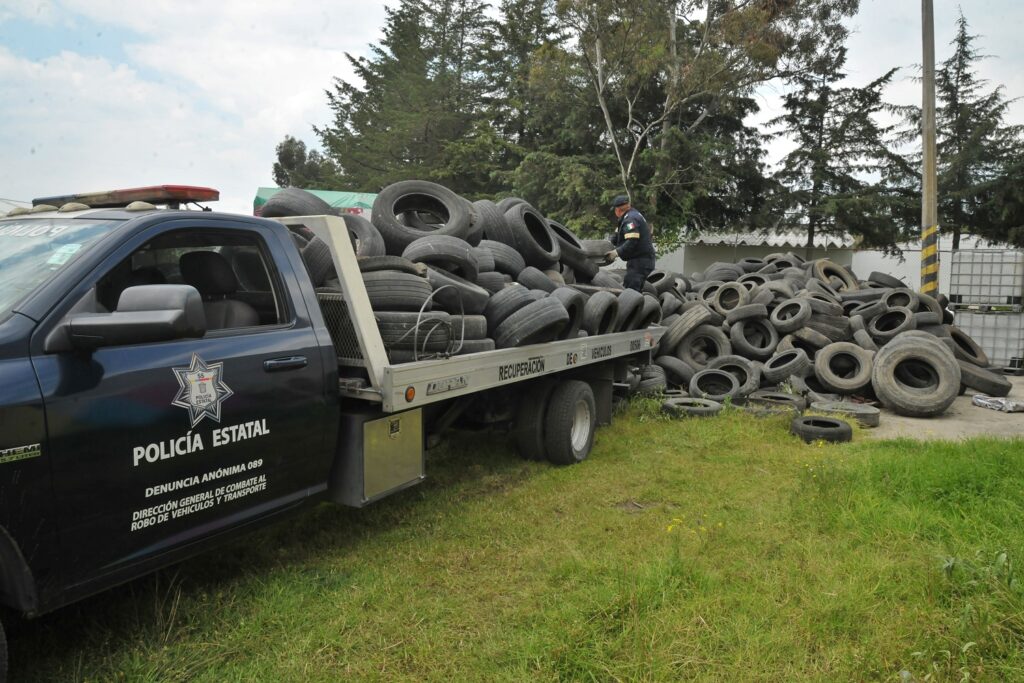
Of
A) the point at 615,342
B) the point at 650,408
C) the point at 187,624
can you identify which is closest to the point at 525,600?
the point at 187,624

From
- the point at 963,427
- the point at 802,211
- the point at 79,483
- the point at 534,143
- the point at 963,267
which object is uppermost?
the point at 534,143

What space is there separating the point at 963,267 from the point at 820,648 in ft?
38.1

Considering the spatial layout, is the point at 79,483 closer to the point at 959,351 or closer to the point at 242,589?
the point at 242,589

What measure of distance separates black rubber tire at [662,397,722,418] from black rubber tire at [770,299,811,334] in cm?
233

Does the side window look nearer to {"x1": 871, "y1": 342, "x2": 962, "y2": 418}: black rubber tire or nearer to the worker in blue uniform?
the worker in blue uniform

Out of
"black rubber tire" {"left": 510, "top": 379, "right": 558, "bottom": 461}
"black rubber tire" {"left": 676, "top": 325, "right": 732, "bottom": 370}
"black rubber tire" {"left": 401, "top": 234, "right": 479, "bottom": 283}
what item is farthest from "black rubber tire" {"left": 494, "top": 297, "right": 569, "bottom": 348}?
"black rubber tire" {"left": 676, "top": 325, "right": 732, "bottom": 370}

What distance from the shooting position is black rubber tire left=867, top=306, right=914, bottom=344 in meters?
9.50

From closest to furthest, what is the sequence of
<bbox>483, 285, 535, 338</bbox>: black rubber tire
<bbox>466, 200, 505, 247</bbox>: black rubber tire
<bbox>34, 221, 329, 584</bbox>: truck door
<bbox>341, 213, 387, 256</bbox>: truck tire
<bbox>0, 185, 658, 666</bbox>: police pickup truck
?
<bbox>0, 185, 658, 666</bbox>: police pickup truck < <bbox>34, 221, 329, 584</bbox>: truck door < <bbox>341, 213, 387, 256</bbox>: truck tire < <bbox>483, 285, 535, 338</bbox>: black rubber tire < <bbox>466, 200, 505, 247</bbox>: black rubber tire

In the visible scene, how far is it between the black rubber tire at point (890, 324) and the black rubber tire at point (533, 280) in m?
5.76

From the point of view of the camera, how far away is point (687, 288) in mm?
12234

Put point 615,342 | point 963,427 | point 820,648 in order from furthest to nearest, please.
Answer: point 963,427
point 615,342
point 820,648

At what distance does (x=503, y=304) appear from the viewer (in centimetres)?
525

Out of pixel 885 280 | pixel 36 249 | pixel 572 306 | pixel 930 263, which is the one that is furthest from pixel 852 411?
pixel 930 263

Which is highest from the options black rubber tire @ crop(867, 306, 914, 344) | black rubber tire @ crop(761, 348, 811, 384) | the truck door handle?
the truck door handle
